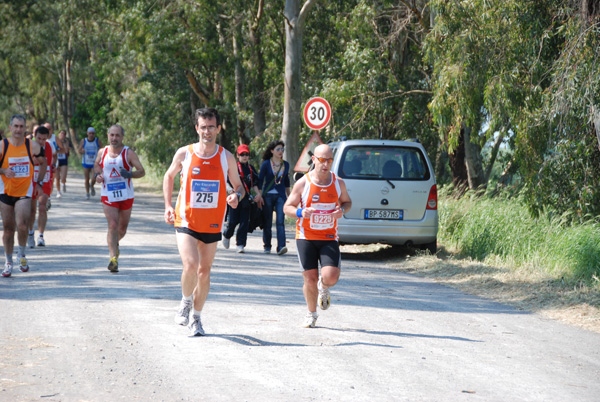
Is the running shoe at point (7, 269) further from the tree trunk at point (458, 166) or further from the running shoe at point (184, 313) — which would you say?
the tree trunk at point (458, 166)

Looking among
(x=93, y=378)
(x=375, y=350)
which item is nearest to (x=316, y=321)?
(x=375, y=350)

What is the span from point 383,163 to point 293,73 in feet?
25.8

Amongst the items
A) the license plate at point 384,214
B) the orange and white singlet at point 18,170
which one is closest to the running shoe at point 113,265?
the orange and white singlet at point 18,170

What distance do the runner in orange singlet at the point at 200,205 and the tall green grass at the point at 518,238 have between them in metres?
5.34

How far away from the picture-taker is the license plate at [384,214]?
1296cm

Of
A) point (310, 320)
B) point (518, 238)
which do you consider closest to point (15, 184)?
point (310, 320)

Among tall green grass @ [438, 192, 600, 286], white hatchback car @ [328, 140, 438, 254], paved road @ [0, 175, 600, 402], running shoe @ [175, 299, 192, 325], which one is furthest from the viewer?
white hatchback car @ [328, 140, 438, 254]

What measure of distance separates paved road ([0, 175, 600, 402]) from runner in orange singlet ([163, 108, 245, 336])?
0.49 m

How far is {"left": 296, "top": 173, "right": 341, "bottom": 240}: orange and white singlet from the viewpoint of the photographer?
773 cm

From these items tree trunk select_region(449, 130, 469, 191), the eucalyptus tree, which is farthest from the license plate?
tree trunk select_region(449, 130, 469, 191)

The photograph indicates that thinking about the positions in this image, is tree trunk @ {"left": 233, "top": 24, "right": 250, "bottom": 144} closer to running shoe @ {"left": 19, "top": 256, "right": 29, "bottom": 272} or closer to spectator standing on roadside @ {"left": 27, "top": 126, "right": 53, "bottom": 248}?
spectator standing on roadside @ {"left": 27, "top": 126, "right": 53, "bottom": 248}

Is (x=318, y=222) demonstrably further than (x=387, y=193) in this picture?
No

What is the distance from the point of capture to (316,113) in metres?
16.8

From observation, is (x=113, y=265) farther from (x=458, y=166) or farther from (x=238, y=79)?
(x=238, y=79)
